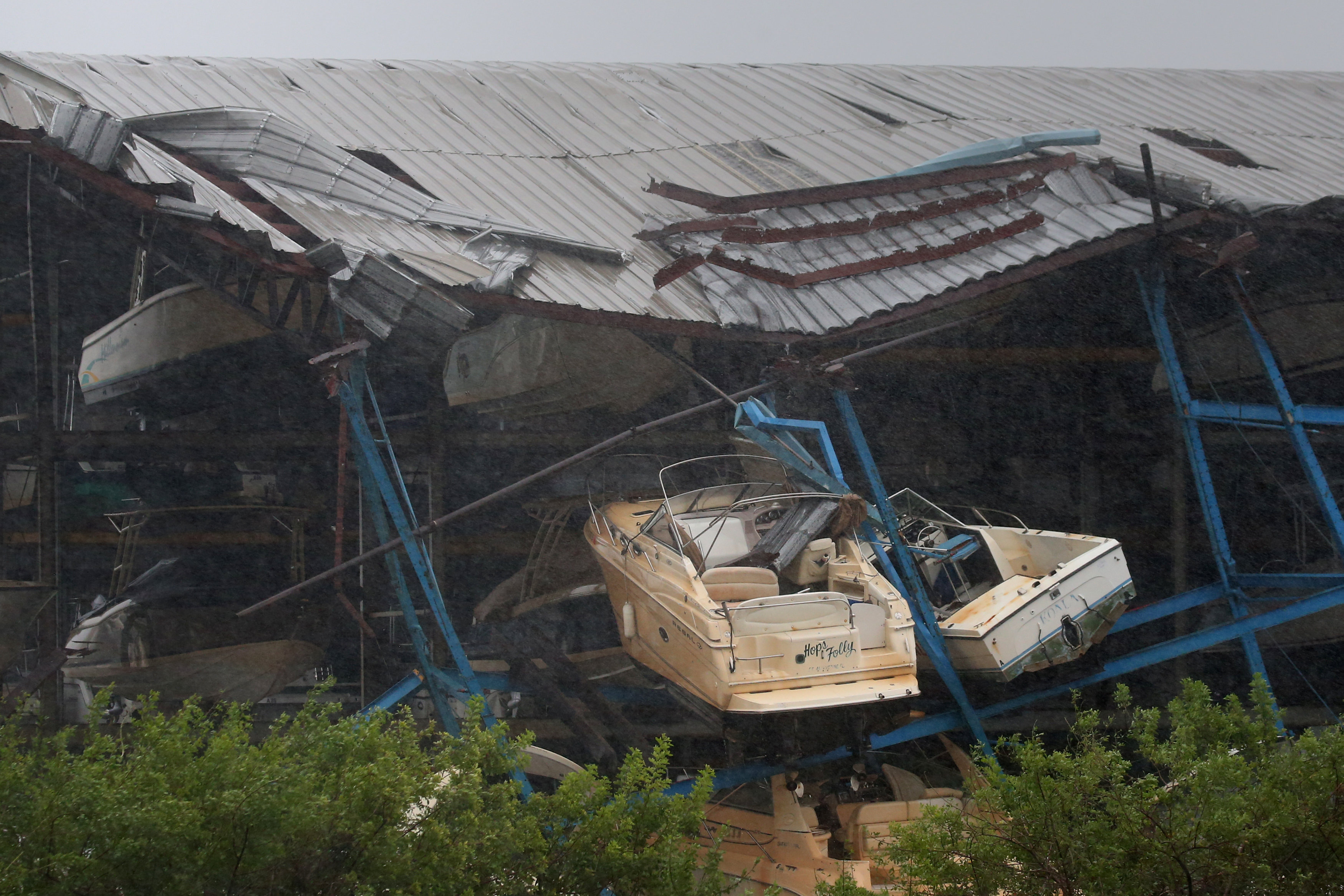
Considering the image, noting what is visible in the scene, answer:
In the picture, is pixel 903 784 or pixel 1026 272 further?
pixel 1026 272

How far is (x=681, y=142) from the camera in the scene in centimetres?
1451

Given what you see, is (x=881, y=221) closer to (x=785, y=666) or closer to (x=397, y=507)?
(x=785, y=666)

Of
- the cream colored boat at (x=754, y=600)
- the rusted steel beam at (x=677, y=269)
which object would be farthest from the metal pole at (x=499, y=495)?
the rusted steel beam at (x=677, y=269)

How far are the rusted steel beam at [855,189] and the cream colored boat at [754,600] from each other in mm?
2875

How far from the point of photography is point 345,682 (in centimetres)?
1180

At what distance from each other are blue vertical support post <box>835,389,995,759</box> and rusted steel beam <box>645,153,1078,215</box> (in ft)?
8.21

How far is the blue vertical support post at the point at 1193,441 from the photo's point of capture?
10.3m

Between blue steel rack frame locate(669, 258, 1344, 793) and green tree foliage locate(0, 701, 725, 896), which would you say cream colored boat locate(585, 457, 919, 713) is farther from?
green tree foliage locate(0, 701, 725, 896)

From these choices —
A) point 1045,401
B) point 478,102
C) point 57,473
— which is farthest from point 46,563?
point 1045,401

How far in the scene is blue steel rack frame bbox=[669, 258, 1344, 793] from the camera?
30.2 feet

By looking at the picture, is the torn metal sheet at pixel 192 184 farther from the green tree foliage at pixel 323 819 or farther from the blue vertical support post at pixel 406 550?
the green tree foliage at pixel 323 819

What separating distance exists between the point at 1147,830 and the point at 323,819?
13.0ft

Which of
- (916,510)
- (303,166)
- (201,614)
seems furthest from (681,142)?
(201,614)

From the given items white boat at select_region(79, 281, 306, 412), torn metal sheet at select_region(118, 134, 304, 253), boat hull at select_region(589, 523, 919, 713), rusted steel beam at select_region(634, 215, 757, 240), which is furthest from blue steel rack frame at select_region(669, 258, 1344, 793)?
white boat at select_region(79, 281, 306, 412)
